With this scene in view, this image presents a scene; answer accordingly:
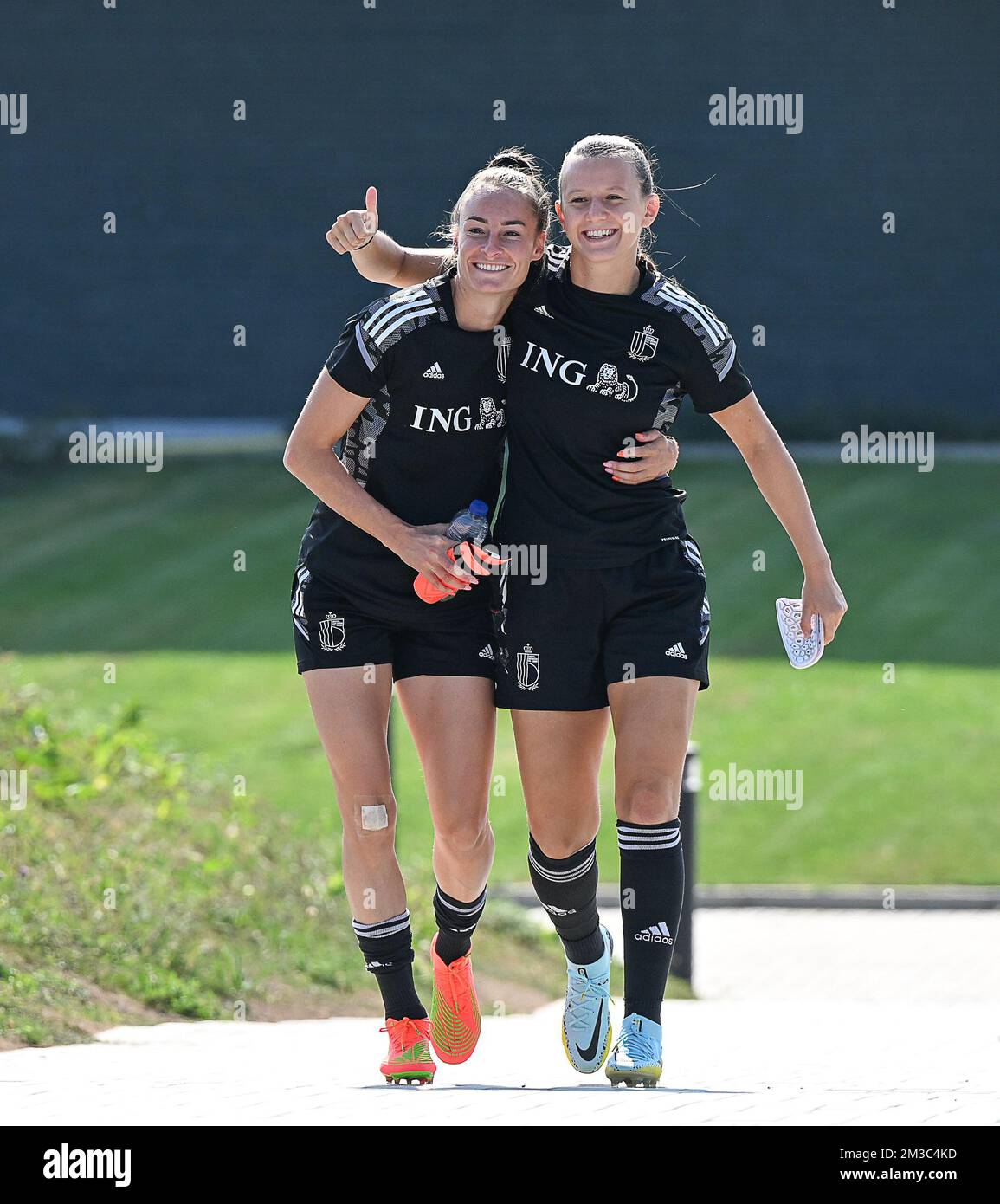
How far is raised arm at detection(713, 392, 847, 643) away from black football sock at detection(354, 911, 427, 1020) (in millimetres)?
1413

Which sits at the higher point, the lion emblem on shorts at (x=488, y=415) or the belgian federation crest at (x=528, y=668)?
the lion emblem on shorts at (x=488, y=415)

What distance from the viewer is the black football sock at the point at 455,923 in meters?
5.14

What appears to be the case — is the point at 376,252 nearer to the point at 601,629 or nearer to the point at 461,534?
the point at 461,534

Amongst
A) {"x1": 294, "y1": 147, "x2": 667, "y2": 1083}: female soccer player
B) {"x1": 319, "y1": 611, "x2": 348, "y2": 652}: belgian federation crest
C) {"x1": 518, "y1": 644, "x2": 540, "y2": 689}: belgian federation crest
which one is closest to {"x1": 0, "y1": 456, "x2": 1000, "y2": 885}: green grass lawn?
{"x1": 294, "y1": 147, "x2": 667, "y2": 1083}: female soccer player

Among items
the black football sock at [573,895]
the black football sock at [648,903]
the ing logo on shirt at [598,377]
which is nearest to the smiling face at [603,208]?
the ing logo on shirt at [598,377]

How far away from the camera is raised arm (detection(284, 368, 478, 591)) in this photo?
451 centimetres

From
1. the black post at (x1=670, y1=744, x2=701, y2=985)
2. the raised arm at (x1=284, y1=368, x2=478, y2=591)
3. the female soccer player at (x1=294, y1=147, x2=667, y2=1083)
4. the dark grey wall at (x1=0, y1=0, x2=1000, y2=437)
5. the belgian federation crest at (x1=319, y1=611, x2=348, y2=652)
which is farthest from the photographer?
the dark grey wall at (x1=0, y1=0, x2=1000, y2=437)

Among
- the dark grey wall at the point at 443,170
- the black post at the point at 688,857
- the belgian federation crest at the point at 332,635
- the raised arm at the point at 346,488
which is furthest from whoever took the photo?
the dark grey wall at the point at 443,170

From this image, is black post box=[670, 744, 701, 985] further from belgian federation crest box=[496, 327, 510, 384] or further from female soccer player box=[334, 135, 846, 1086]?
belgian federation crest box=[496, 327, 510, 384]

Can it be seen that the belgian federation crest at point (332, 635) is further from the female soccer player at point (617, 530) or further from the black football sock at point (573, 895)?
the black football sock at point (573, 895)

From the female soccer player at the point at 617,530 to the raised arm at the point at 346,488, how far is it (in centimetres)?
25

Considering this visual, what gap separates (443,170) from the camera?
1856 cm

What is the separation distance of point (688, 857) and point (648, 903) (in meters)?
3.73

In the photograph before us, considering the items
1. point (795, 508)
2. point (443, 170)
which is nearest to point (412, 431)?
point (795, 508)
